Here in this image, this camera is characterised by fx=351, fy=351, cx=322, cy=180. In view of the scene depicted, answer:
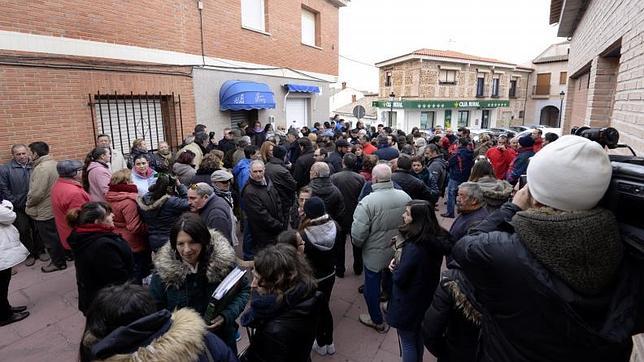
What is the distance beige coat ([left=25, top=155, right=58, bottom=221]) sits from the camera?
5062 mm

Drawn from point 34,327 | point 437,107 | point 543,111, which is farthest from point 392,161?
point 543,111

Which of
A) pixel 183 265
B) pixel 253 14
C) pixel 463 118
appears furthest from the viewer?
pixel 463 118

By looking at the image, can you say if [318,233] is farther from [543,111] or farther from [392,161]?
[543,111]

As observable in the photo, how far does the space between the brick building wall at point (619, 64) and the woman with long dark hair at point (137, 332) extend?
10.8ft

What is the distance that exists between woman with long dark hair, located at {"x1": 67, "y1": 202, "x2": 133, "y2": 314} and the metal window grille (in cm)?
528

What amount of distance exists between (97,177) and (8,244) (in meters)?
1.39

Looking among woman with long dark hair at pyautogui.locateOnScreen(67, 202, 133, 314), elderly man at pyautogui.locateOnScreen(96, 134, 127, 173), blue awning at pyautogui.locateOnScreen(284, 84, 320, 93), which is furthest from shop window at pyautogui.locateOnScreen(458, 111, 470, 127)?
woman with long dark hair at pyautogui.locateOnScreen(67, 202, 133, 314)

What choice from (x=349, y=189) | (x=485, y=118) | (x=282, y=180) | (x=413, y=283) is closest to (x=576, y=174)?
(x=413, y=283)

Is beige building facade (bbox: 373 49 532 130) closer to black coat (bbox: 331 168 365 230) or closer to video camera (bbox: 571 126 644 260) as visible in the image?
black coat (bbox: 331 168 365 230)

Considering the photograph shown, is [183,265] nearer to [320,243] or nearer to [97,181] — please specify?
[320,243]

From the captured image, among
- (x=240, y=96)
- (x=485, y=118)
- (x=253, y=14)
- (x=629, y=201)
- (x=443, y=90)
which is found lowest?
(x=629, y=201)

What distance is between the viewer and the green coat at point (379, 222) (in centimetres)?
375

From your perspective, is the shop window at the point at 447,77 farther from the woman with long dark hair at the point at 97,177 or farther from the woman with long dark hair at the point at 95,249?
the woman with long dark hair at the point at 95,249

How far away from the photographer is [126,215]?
3914 mm
